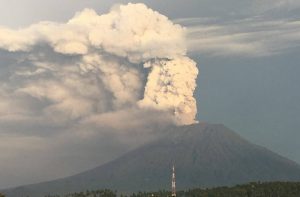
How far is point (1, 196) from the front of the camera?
163 meters

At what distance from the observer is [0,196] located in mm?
161375

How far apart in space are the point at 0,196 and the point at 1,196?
1267 millimetres
